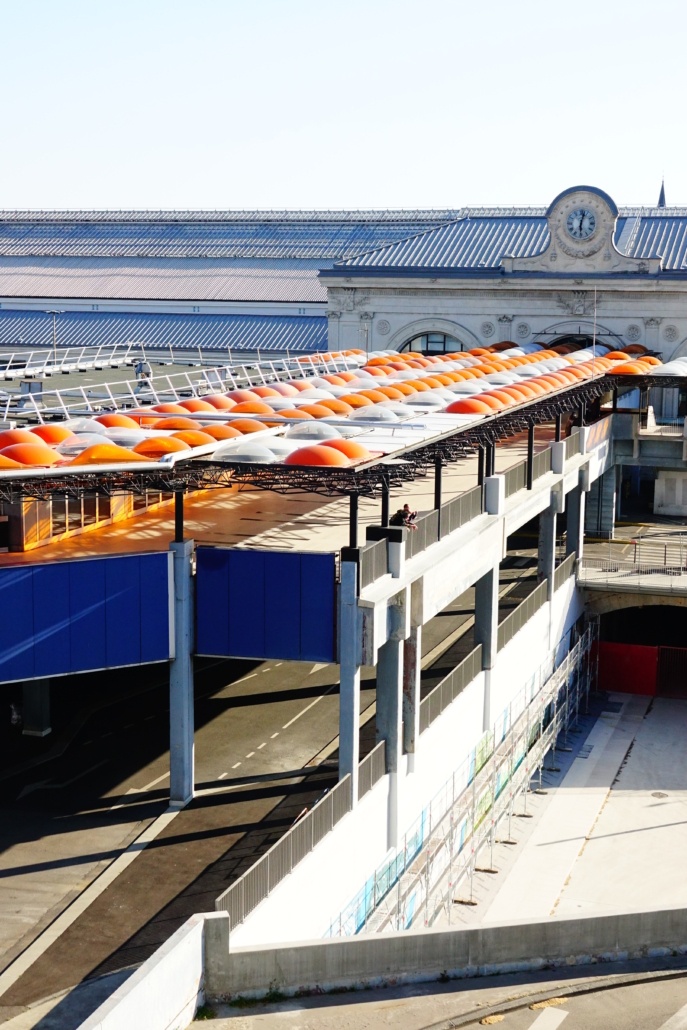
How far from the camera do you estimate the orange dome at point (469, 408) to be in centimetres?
3894

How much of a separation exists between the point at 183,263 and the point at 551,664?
49.7 m

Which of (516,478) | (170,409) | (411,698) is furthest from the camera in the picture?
(516,478)

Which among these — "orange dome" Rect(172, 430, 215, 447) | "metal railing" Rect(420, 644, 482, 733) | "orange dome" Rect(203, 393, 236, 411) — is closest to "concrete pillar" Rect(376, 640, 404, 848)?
"metal railing" Rect(420, 644, 482, 733)

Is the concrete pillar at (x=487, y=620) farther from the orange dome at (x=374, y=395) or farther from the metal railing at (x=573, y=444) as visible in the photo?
the metal railing at (x=573, y=444)

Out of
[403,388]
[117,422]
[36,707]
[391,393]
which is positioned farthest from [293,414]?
[36,707]

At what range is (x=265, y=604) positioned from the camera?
28234 mm

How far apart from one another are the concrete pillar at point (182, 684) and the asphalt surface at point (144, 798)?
654mm

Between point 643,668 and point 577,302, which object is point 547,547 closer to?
point 643,668

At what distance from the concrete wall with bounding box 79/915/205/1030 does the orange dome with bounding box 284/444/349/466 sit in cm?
1064

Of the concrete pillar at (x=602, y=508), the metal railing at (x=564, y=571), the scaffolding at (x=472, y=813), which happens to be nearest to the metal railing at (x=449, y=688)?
the scaffolding at (x=472, y=813)

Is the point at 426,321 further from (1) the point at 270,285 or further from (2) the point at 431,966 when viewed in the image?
(2) the point at 431,966

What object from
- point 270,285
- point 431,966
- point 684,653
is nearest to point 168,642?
point 431,966

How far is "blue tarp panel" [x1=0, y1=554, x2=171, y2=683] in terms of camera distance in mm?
26672

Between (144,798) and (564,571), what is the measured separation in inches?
990
